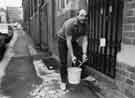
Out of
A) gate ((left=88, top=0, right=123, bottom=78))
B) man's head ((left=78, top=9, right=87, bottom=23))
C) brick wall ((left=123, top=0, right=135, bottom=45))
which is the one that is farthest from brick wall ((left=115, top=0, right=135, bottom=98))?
man's head ((left=78, top=9, right=87, bottom=23))

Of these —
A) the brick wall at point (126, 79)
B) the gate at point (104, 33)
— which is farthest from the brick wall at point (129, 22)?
the brick wall at point (126, 79)

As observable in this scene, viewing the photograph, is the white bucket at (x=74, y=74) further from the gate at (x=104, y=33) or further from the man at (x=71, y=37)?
the gate at (x=104, y=33)

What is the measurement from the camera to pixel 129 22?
2.68 metres

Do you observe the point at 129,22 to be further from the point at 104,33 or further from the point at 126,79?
the point at 104,33

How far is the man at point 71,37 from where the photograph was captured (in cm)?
337

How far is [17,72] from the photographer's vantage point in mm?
5641

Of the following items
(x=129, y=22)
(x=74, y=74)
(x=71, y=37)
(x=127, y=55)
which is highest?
(x=129, y=22)

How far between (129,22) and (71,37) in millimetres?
1178

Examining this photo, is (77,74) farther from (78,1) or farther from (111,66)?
(78,1)

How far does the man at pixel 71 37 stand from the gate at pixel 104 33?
43cm

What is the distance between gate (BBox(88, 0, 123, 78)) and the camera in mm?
3262

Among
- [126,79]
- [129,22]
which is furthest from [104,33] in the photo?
[126,79]

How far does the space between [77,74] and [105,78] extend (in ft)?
2.23

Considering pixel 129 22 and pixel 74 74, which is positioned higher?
pixel 129 22
